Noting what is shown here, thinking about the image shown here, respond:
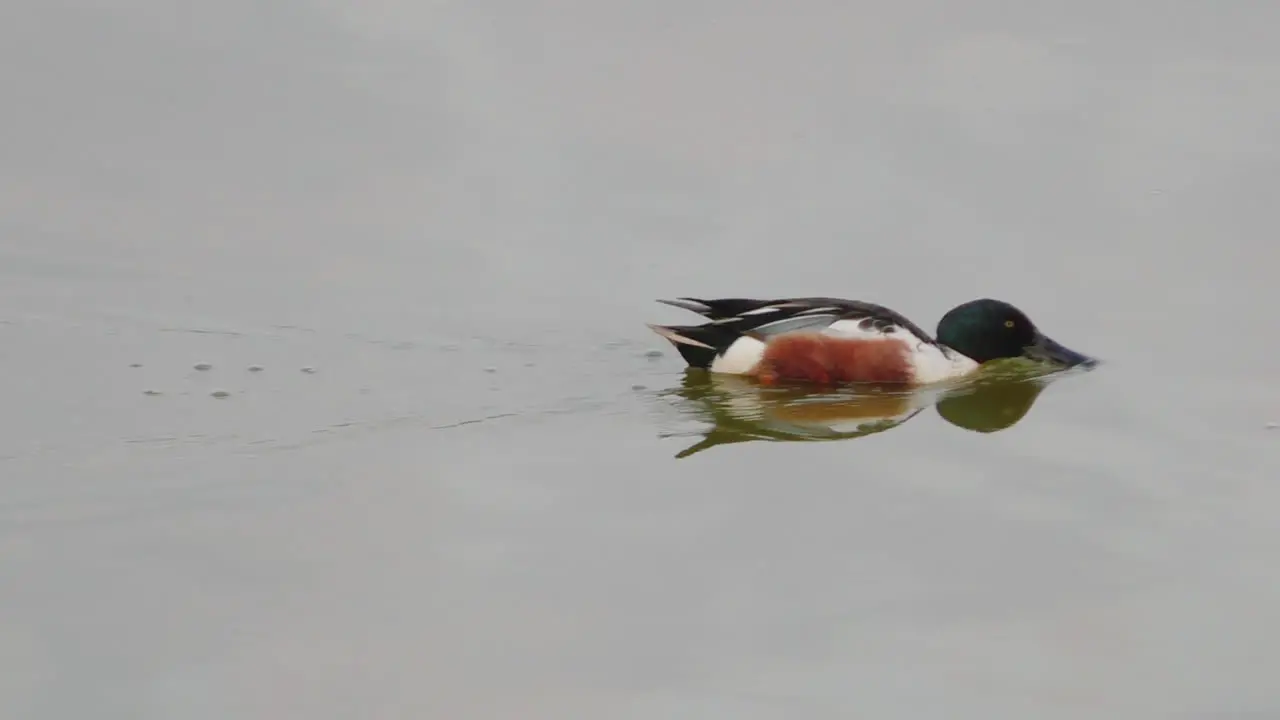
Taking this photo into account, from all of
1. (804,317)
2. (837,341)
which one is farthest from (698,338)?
(837,341)

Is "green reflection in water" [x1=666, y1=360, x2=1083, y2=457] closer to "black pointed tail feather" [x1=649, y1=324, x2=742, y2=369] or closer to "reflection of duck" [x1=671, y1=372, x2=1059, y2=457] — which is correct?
"reflection of duck" [x1=671, y1=372, x2=1059, y2=457]

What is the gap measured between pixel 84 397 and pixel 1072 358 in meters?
4.96

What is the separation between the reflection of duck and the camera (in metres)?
8.91

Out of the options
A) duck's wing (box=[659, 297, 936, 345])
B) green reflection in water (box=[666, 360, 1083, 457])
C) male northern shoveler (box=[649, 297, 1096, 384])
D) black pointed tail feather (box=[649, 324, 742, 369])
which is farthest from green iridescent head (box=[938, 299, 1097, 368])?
black pointed tail feather (box=[649, 324, 742, 369])

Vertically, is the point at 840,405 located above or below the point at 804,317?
below

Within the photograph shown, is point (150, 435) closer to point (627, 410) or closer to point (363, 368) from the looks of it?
point (363, 368)

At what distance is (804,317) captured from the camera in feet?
32.5

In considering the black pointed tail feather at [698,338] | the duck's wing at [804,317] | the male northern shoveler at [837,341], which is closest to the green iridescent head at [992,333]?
the male northern shoveler at [837,341]

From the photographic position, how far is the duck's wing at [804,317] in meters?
9.81

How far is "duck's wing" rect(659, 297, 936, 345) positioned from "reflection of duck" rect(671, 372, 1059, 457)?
31cm

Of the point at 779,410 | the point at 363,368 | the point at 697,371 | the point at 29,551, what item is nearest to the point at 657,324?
the point at 697,371

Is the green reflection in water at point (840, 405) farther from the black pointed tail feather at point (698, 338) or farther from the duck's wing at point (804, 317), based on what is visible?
the duck's wing at point (804, 317)

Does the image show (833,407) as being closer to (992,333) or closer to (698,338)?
(698,338)

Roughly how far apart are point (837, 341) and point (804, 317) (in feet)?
0.70
